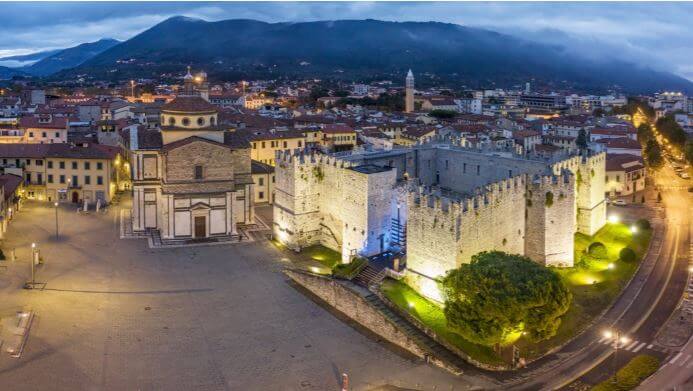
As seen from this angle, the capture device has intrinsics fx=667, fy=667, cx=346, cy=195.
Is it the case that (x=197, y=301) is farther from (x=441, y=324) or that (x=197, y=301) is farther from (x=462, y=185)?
(x=462, y=185)

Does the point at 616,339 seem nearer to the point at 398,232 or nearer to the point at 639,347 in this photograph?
the point at 639,347

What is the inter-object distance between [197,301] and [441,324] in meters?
15.1

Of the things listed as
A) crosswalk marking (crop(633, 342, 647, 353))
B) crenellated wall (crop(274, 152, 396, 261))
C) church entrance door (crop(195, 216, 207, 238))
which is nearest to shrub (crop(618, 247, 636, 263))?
crosswalk marking (crop(633, 342, 647, 353))

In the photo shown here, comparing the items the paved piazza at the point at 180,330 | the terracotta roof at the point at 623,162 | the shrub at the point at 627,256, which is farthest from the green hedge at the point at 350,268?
the terracotta roof at the point at 623,162

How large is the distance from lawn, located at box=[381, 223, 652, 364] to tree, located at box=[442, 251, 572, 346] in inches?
78.1

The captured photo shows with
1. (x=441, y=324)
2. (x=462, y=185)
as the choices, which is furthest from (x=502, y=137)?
(x=441, y=324)

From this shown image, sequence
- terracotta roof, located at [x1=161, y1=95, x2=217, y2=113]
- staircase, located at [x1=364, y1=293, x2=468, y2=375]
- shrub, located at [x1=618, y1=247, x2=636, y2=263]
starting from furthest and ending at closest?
1. terracotta roof, located at [x1=161, y1=95, x2=217, y2=113]
2. shrub, located at [x1=618, y1=247, x2=636, y2=263]
3. staircase, located at [x1=364, y1=293, x2=468, y2=375]

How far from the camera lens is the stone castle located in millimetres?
38812

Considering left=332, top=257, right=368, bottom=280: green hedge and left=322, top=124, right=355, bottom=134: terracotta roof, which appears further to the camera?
left=322, top=124, right=355, bottom=134: terracotta roof

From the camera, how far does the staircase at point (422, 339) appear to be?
33094mm

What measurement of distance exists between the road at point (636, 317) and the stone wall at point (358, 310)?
4757 millimetres

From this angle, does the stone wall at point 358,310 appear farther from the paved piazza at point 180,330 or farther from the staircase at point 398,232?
the staircase at point 398,232

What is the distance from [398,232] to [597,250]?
14.5m

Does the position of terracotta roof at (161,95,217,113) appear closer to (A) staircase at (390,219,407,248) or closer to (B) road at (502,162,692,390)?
(A) staircase at (390,219,407,248)
